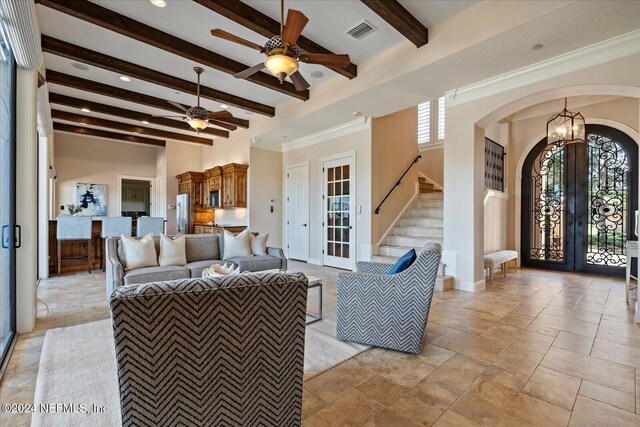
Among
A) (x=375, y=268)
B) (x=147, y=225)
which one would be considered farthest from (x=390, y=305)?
(x=147, y=225)

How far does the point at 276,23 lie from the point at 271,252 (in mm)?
3093

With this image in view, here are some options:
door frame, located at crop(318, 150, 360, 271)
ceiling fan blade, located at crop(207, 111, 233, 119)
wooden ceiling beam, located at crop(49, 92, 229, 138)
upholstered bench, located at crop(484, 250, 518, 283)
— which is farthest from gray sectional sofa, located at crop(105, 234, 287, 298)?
upholstered bench, located at crop(484, 250, 518, 283)

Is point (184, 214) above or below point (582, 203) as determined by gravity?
below

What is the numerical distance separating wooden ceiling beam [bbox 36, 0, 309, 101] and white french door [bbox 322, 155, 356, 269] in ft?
7.35

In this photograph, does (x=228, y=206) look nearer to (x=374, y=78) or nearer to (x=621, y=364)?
(x=374, y=78)

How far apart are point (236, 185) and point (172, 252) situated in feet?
12.1

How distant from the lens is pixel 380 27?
368 centimetres

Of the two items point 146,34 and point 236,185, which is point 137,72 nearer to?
point 146,34

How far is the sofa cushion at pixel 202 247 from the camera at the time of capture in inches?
171

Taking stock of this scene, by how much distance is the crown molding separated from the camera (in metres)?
3.15

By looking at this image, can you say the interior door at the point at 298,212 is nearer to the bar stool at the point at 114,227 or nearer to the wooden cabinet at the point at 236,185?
the wooden cabinet at the point at 236,185

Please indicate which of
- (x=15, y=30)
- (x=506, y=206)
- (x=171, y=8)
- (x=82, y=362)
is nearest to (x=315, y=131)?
(x=171, y=8)

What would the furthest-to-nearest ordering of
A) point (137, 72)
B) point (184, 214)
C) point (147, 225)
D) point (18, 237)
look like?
point (184, 214) < point (147, 225) < point (137, 72) < point (18, 237)

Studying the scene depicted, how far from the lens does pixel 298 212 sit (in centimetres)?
750
